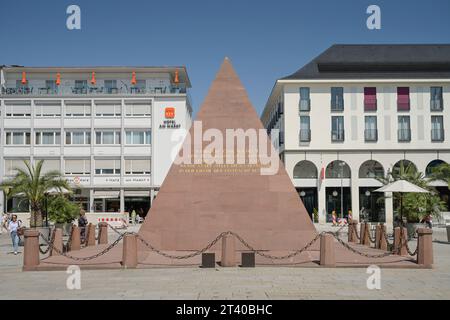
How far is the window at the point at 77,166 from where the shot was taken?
45.8 m

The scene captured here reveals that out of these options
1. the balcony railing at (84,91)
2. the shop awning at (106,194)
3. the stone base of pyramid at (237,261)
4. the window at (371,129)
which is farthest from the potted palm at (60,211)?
the window at (371,129)

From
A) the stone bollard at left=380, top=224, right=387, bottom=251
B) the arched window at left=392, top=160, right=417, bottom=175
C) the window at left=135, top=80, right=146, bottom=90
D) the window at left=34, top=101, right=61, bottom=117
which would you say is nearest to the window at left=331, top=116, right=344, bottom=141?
the arched window at left=392, top=160, right=417, bottom=175

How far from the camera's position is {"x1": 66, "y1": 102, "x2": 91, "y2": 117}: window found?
45938 mm

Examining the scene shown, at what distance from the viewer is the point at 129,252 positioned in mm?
13609

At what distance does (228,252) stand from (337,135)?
32.4 m

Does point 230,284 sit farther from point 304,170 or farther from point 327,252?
point 304,170

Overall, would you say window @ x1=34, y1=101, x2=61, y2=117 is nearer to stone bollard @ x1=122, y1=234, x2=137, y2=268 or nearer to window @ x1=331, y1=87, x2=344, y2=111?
window @ x1=331, y1=87, x2=344, y2=111

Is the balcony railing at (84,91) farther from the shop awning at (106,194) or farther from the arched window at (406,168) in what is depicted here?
the arched window at (406,168)

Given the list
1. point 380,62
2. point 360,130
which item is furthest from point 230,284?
point 380,62

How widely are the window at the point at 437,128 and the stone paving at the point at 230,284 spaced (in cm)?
3242

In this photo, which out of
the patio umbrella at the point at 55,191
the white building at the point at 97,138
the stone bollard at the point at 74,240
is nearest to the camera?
the stone bollard at the point at 74,240

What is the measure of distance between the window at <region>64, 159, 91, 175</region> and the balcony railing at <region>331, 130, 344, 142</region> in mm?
21572
